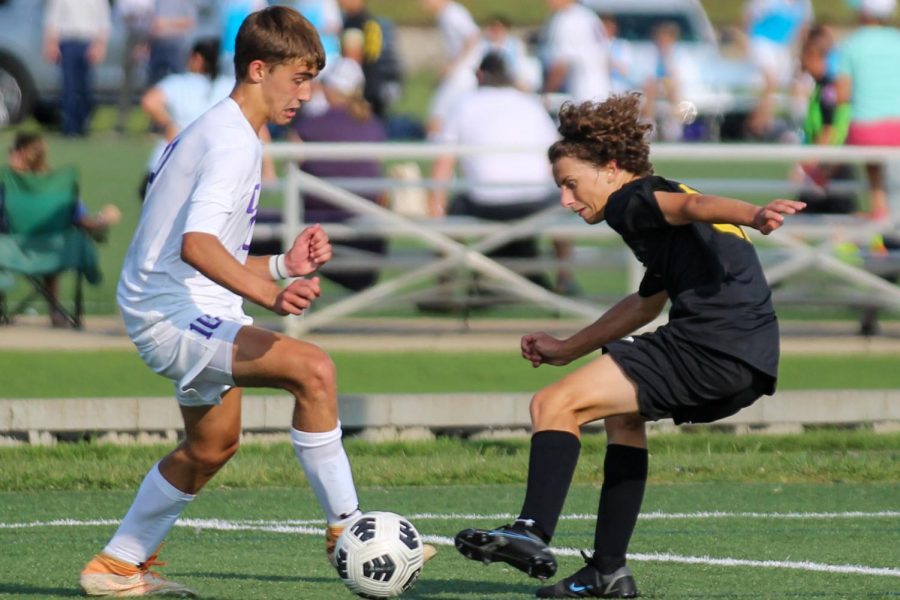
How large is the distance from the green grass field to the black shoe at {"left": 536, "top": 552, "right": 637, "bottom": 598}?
146 mm

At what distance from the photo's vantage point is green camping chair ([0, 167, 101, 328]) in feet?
40.0

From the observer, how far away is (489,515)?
770 centimetres

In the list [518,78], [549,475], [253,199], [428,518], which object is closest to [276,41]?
[253,199]

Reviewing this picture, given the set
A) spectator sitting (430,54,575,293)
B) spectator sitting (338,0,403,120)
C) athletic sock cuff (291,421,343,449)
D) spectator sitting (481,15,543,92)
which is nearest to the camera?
athletic sock cuff (291,421,343,449)

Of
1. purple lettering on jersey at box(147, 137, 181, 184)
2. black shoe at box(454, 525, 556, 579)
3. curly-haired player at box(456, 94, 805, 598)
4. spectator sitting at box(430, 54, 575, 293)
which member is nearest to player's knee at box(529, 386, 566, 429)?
curly-haired player at box(456, 94, 805, 598)

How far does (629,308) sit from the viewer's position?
19.7 ft

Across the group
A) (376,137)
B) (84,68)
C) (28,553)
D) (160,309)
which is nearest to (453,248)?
(376,137)

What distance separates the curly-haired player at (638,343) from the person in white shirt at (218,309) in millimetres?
686

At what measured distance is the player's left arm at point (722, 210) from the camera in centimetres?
533

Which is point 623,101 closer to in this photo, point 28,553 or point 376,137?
point 28,553

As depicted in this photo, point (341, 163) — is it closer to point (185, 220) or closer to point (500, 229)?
point (500, 229)

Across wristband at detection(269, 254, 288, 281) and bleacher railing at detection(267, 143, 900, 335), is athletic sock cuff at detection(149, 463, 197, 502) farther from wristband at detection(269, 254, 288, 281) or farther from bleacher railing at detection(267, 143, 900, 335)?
bleacher railing at detection(267, 143, 900, 335)

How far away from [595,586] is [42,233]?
7275mm

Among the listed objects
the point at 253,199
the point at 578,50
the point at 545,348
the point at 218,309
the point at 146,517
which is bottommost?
the point at 146,517
